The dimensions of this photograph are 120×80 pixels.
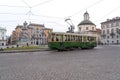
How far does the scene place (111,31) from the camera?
9969cm

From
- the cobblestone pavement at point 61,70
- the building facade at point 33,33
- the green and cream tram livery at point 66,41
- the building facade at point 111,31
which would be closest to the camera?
the cobblestone pavement at point 61,70

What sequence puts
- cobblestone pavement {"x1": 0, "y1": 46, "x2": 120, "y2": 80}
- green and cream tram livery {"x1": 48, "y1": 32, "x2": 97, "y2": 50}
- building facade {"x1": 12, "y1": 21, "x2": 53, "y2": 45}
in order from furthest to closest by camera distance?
building facade {"x1": 12, "y1": 21, "x2": 53, "y2": 45} → green and cream tram livery {"x1": 48, "y1": 32, "x2": 97, "y2": 50} → cobblestone pavement {"x1": 0, "y1": 46, "x2": 120, "y2": 80}

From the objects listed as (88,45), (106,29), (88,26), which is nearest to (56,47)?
(88,45)

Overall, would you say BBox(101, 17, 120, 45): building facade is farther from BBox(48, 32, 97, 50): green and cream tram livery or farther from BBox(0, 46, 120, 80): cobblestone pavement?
BBox(0, 46, 120, 80): cobblestone pavement

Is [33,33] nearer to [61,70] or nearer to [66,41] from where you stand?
[66,41]

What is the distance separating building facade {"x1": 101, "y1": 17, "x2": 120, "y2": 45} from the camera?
314 ft

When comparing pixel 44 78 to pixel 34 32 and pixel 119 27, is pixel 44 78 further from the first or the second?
pixel 34 32

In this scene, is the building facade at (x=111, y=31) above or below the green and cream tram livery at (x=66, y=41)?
above

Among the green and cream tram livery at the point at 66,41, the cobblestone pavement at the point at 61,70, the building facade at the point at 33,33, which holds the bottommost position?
the cobblestone pavement at the point at 61,70

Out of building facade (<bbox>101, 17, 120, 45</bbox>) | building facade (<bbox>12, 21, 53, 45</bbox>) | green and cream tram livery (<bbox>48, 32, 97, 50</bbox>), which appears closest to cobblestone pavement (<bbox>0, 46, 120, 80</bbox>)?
green and cream tram livery (<bbox>48, 32, 97, 50</bbox>)

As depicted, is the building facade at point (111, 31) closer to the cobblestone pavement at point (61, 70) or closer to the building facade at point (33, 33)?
the building facade at point (33, 33)

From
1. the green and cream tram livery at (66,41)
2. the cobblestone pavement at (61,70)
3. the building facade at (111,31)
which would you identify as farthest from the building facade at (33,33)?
the cobblestone pavement at (61,70)

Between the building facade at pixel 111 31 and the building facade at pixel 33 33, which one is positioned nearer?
the building facade at pixel 111 31

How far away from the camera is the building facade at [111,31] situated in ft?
314
